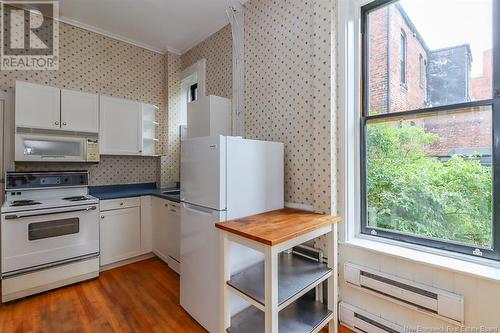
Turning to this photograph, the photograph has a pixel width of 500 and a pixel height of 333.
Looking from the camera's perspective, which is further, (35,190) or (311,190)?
(35,190)

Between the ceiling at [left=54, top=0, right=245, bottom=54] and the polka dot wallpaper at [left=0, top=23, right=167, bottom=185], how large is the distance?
173 millimetres

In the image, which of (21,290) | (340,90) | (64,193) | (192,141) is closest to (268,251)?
(192,141)

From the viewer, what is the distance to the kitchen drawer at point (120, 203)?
2.75 meters

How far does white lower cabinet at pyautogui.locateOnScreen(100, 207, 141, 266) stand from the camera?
2.74m

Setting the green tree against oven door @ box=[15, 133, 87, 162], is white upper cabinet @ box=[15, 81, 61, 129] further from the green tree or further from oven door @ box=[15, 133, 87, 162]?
the green tree

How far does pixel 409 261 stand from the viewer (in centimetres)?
157

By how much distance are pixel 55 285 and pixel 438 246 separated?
335 centimetres

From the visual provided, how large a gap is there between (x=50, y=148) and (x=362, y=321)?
3421 mm

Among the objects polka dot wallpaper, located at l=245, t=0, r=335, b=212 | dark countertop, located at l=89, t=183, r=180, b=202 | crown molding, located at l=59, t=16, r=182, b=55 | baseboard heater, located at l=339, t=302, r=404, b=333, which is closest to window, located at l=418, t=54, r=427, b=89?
polka dot wallpaper, located at l=245, t=0, r=335, b=212

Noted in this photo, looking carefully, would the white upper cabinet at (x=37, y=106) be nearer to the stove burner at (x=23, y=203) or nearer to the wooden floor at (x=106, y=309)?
the stove burner at (x=23, y=203)

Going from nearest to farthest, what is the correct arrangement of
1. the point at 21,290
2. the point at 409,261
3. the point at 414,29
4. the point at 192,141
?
the point at 409,261 < the point at 414,29 < the point at 192,141 < the point at 21,290

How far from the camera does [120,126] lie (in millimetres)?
3090

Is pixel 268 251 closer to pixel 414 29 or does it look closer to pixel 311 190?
pixel 311 190

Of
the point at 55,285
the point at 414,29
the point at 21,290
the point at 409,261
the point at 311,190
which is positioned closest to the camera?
the point at 409,261
